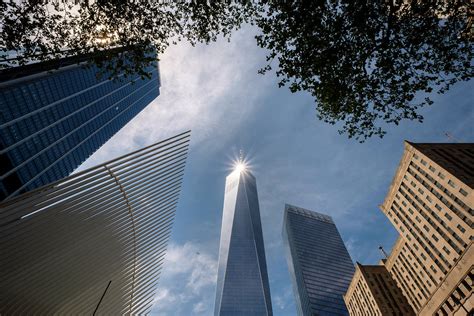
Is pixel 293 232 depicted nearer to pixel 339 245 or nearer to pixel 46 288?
pixel 339 245

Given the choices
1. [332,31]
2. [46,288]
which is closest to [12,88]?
[46,288]

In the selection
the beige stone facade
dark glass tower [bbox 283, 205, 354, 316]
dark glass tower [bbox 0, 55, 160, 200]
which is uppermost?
dark glass tower [bbox 0, 55, 160, 200]

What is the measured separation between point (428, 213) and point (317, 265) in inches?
3853

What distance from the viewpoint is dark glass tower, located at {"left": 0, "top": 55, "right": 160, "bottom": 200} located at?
8362 cm

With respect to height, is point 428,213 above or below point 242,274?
above

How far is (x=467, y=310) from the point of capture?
595 inches

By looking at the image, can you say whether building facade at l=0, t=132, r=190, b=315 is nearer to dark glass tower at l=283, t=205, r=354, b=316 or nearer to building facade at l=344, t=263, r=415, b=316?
building facade at l=344, t=263, r=415, b=316

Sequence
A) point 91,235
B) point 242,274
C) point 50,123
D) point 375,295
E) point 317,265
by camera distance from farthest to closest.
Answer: point 242,274 < point 317,265 < point 50,123 < point 375,295 < point 91,235

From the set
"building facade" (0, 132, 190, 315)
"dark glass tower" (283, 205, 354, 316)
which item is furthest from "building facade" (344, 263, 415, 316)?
"building facade" (0, 132, 190, 315)

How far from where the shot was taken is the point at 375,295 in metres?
63.8

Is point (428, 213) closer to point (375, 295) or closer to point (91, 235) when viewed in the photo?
point (375, 295)

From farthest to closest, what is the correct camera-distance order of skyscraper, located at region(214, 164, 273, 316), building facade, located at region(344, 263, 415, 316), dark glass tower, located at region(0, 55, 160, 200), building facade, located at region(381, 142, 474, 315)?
1. skyscraper, located at region(214, 164, 273, 316)
2. dark glass tower, located at region(0, 55, 160, 200)
3. building facade, located at region(344, 263, 415, 316)
4. building facade, located at region(381, 142, 474, 315)

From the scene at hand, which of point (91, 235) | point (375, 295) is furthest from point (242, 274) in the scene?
point (91, 235)

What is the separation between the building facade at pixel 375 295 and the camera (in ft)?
199
